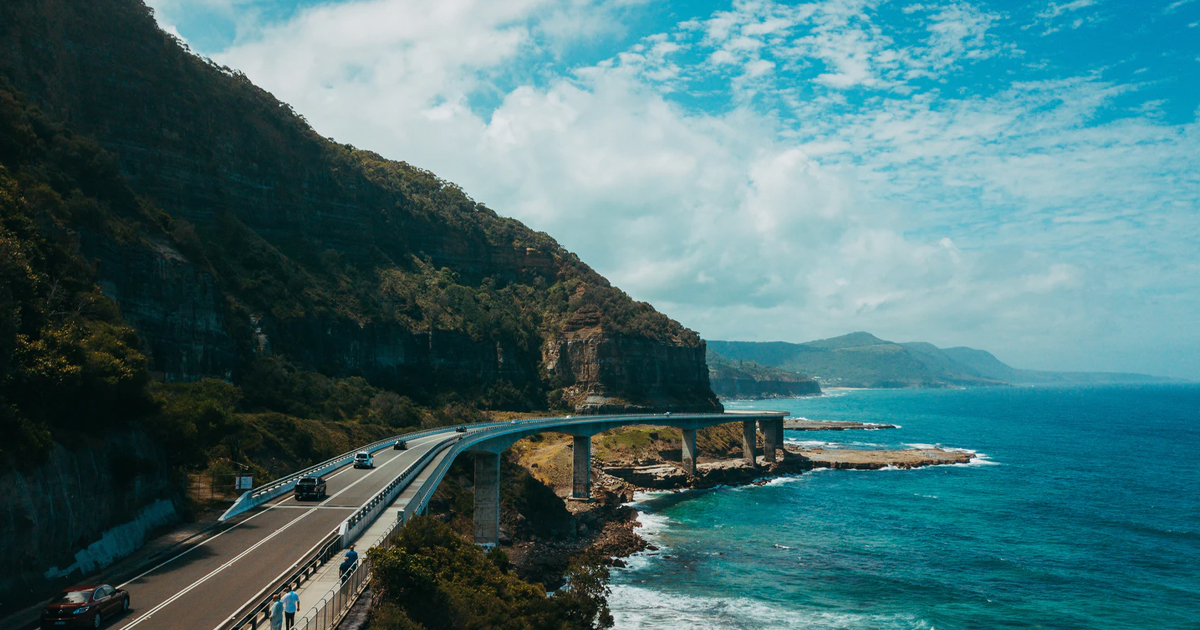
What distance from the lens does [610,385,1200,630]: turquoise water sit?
155 feet

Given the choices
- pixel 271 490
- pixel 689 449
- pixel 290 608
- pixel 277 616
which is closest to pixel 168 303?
pixel 271 490

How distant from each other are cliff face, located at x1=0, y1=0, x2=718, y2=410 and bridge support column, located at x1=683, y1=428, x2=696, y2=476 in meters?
26.5

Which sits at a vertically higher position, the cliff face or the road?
the cliff face

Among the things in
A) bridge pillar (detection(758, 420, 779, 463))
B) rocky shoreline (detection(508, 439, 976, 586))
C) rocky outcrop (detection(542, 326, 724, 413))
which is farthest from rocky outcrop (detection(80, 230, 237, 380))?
bridge pillar (detection(758, 420, 779, 463))

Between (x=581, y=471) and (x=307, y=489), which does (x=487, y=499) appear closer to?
(x=581, y=471)

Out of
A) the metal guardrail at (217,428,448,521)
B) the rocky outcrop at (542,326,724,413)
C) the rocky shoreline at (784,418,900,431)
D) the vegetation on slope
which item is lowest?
the rocky shoreline at (784,418,900,431)

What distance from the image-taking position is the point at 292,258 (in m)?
110

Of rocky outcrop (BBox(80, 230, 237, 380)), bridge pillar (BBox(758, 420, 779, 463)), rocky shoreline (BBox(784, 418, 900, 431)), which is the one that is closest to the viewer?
rocky outcrop (BBox(80, 230, 237, 380))

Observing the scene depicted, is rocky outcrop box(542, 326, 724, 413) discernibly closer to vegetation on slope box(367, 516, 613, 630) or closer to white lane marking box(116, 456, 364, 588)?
vegetation on slope box(367, 516, 613, 630)

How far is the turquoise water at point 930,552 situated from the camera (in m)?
47.1

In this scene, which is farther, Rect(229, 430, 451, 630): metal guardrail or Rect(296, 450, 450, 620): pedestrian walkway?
Rect(296, 450, 450, 620): pedestrian walkway

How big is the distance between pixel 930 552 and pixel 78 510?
2380 inches

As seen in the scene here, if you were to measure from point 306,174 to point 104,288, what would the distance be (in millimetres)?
71563

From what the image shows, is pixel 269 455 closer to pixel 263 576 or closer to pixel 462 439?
pixel 462 439
